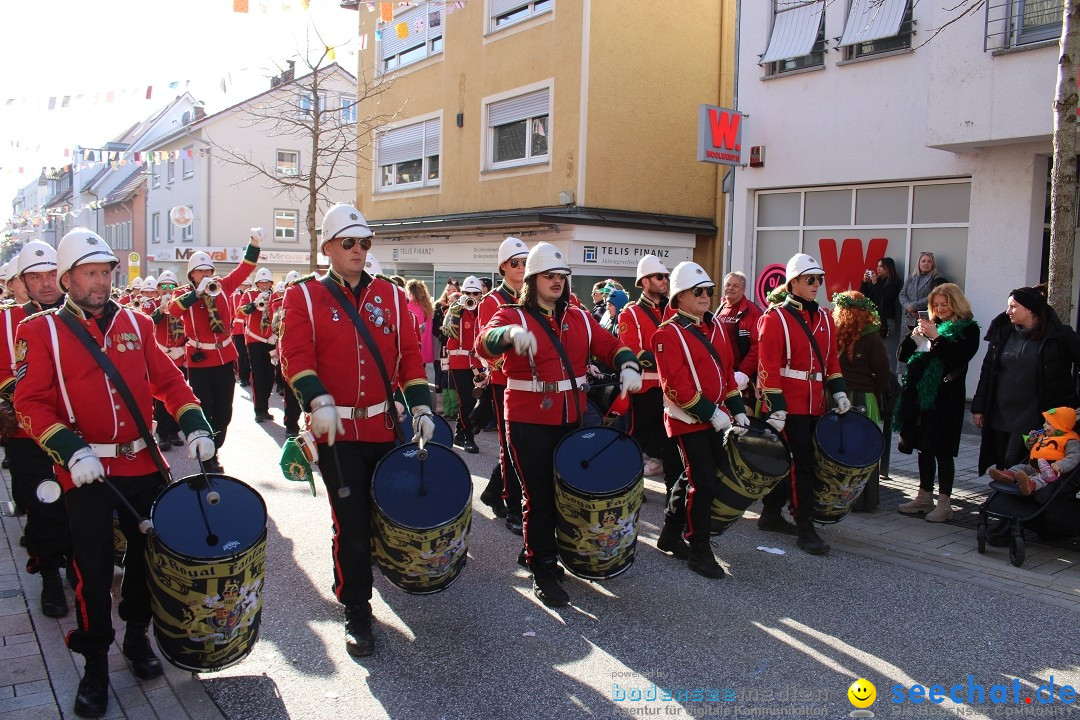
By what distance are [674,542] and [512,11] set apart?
1552 cm

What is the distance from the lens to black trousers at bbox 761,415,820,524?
614 cm

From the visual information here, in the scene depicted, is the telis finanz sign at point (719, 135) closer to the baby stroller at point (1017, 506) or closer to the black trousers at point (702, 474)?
the baby stroller at point (1017, 506)

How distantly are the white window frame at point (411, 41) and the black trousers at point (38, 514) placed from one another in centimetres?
→ 1683

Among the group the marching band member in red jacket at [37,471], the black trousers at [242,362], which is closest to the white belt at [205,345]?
the marching band member in red jacket at [37,471]

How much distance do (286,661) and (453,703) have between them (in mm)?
1004

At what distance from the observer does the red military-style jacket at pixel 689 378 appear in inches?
217

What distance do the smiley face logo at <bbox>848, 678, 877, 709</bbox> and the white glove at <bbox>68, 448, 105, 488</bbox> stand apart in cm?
342

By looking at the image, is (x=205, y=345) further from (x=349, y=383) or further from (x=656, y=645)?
(x=656, y=645)

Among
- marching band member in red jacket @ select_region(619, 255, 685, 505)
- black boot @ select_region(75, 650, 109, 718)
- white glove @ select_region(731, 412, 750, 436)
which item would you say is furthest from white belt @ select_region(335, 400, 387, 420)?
marching band member in red jacket @ select_region(619, 255, 685, 505)

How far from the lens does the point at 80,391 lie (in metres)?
3.96

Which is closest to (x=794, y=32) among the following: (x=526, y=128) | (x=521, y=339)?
(x=526, y=128)

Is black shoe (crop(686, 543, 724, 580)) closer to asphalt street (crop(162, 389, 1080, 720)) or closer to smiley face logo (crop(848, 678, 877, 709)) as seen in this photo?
asphalt street (crop(162, 389, 1080, 720))

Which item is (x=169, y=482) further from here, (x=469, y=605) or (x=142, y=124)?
(x=142, y=124)

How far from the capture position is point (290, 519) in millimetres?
6957
